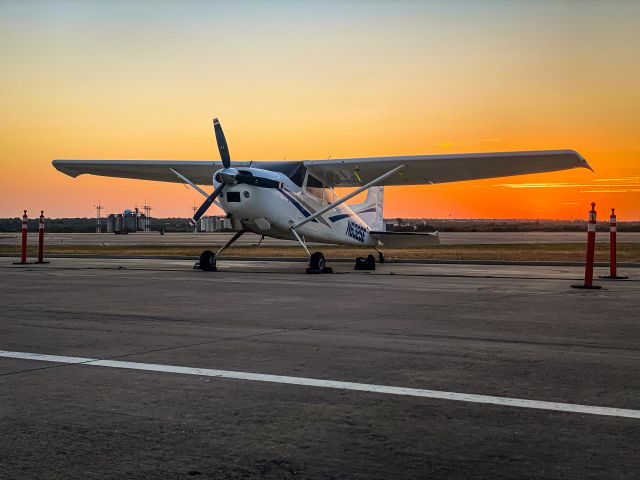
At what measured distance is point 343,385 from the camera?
15.6 ft

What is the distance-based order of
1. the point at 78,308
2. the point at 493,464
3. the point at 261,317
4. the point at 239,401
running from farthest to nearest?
the point at 78,308, the point at 261,317, the point at 239,401, the point at 493,464

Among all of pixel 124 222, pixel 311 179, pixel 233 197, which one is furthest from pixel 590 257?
pixel 124 222

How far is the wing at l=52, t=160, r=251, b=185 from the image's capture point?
877 inches

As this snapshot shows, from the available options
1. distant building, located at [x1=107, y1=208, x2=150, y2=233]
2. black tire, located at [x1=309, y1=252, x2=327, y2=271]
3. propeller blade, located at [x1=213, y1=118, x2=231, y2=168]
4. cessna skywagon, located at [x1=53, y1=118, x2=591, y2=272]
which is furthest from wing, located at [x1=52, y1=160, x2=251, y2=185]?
distant building, located at [x1=107, y1=208, x2=150, y2=233]

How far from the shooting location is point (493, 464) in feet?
10.5

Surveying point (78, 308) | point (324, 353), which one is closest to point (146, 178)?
point (78, 308)

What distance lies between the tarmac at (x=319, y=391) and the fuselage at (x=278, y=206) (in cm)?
883

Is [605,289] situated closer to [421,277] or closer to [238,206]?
[421,277]

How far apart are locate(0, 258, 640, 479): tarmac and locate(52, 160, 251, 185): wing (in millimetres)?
13011

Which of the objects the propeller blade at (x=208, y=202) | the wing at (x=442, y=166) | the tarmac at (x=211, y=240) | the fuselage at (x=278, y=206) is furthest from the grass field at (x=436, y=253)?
the tarmac at (x=211, y=240)

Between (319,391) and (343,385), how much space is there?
0.77 ft

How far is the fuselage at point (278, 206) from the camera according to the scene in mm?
18219

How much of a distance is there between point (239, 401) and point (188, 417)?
44 centimetres

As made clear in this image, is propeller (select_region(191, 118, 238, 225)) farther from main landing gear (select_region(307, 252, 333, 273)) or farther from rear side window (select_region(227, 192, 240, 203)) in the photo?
main landing gear (select_region(307, 252, 333, 273))
